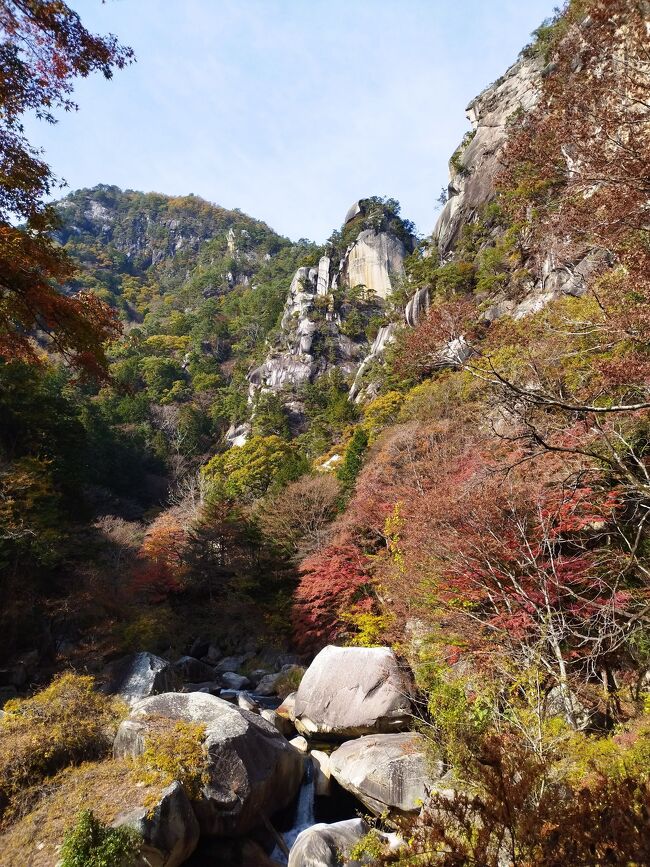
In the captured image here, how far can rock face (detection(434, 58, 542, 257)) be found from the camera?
34.4 metres

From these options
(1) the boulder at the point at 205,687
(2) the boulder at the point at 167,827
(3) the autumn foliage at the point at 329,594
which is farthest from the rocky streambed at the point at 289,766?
(3) the autumn foliage at the point at 329,594

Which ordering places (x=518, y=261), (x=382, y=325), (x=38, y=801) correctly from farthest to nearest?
1. (x=382, y=325)
2. (x=518, y=261)
3. (x=38, y=801)

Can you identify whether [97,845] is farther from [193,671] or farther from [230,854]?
[193,671]

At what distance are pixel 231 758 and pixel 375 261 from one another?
5478cm

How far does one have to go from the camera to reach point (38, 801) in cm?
693

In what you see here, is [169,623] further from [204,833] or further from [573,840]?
[573,840]

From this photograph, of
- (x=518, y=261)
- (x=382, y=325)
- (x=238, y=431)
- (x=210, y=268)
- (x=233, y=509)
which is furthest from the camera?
(x=210, y=268)

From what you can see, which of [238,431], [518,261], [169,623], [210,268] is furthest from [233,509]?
[210,268]

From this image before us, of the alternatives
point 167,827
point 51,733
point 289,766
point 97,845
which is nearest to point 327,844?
point 167,827

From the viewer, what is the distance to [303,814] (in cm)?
853

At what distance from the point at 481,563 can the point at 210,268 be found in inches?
3276

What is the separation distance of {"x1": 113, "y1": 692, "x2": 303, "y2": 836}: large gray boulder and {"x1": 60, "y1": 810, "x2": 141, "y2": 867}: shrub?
1338 millimetres

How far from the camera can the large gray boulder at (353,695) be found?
380 inches

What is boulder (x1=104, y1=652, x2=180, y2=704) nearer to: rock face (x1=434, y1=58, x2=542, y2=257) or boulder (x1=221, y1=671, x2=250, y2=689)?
boulder (x1=221, y1=671, x2=250, y2=689)
